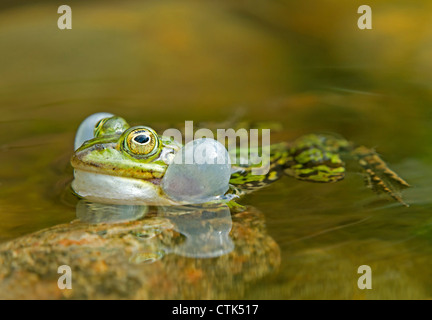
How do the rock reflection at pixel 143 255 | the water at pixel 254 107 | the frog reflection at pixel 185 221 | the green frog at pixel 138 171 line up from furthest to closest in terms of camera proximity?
1. the green frog at pixel 138 171
2. the frog reflection at pixel 185 221
3. the water at pixel 254 107
4. the rock reflection at pixel 143 255

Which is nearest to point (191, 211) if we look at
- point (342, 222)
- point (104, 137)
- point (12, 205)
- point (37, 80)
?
point (104, 137)

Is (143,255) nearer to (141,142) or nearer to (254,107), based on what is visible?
(141,142)

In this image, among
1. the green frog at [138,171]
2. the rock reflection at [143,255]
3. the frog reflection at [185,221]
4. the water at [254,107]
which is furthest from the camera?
the green frog at [138,171]

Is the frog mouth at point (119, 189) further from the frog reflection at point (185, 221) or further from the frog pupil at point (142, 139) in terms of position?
the frog pupil at point (142, 139)

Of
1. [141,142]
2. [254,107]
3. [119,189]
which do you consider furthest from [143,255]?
[254,107]

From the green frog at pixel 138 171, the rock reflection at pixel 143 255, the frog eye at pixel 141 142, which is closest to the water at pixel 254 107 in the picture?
the rock reflection at pixel 143 255

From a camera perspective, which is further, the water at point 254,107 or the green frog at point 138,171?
the green frog at point 138,171

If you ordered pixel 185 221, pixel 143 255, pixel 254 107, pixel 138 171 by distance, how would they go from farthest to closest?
pixel 254 107, pixel 138 171, pixel 185 221, pixel 143 255
